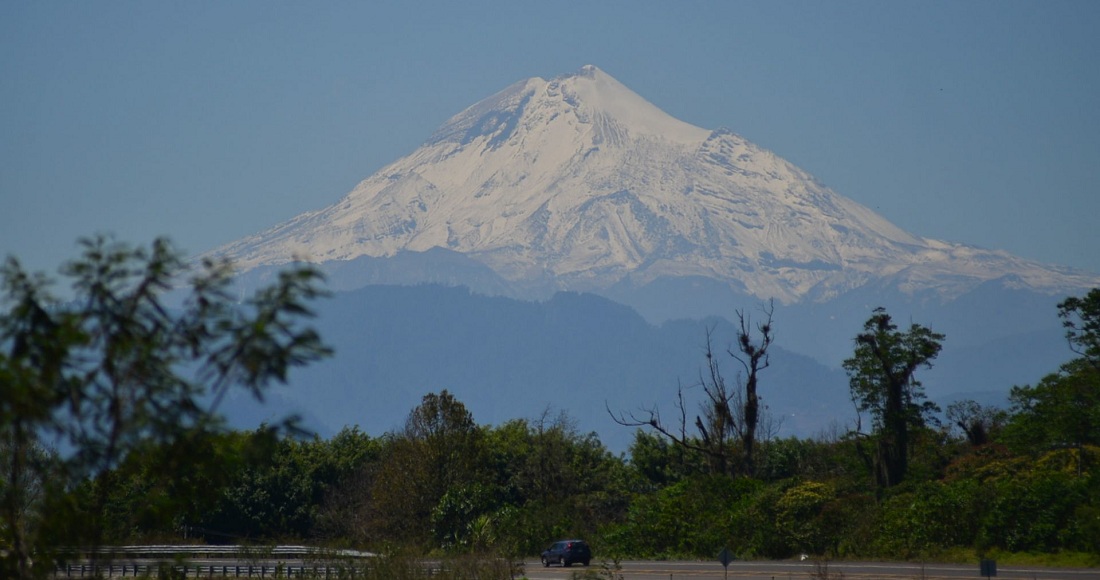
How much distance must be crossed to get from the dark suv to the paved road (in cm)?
41

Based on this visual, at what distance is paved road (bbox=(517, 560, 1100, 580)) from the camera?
38.8 m

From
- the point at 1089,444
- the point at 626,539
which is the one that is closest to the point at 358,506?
the point at 626,539

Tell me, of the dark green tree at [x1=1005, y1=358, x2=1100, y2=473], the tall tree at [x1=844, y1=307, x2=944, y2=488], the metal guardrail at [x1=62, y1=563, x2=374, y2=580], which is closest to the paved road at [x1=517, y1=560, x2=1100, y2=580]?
the metal guardrail at [x1=62, y1=563, x2=374, y2=580]

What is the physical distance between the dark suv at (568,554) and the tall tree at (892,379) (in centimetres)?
2493

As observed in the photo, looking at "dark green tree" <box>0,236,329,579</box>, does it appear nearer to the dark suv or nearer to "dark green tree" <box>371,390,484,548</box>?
the dark suv

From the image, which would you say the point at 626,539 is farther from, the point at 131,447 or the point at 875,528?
the point at 131,447

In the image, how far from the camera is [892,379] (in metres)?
74.7

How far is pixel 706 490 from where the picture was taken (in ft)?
215

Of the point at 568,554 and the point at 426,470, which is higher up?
the point at 426,470

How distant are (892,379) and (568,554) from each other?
1164 inches

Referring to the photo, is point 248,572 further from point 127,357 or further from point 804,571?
point 127,357

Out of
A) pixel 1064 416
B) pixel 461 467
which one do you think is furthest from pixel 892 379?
pixel 461 467

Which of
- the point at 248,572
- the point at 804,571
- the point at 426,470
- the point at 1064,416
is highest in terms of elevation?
the point at 1064,416

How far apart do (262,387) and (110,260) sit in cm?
216
